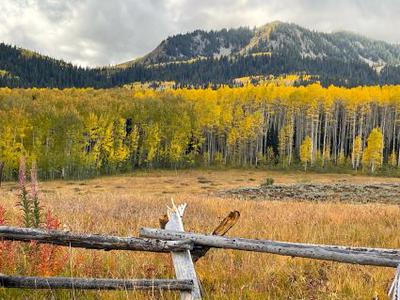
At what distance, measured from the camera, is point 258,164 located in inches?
3356

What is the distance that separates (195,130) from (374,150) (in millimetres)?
34248

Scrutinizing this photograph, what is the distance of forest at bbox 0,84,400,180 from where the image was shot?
7094 cm

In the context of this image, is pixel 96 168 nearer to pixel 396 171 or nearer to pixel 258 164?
pixel 258 164

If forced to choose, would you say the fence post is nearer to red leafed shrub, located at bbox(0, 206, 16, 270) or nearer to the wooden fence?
the wooden fence

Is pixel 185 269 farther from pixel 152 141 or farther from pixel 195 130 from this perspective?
pixel 195 130

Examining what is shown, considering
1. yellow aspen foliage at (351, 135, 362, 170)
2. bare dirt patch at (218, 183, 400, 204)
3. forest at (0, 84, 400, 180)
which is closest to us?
bare dirt patch at (218, 183, 400, 204)

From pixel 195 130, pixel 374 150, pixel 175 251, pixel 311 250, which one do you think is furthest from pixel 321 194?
pixel 195 130

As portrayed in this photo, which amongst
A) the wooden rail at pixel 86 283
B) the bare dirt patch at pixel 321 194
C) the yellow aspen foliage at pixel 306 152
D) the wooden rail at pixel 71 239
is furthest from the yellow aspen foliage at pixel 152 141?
the wooden rail at pixel 86 283

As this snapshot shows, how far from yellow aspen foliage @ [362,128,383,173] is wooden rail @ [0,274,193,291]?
76.6m

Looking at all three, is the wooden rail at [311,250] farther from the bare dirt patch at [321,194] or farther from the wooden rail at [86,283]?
the bare dirt patch at [321,194]

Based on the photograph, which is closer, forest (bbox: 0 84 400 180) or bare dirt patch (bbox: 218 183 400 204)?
bare dirt patch (bbox: 218 183 400 204)

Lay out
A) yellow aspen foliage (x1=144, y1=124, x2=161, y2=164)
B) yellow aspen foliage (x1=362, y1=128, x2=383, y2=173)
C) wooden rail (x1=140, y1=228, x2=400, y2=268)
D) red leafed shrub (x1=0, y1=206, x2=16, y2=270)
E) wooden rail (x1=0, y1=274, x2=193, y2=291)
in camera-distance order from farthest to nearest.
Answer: yellow aspen foliage (x1=144, y1=124, x2=161, y2=164) < yellow aspen foliage (x1=362, y1=128, x2=383, y2=173) < red leafed shrub (x1=0, y1=206, x2=16, y2=270) < wooden rail (x1=140, y1=228, x2=400, y2=268) < wooden rail (x1=0, y1=274, x2=193, y2=291)

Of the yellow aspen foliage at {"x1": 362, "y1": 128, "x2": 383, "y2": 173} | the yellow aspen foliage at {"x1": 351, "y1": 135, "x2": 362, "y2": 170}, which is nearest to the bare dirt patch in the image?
the yellow aspen foliage at {"x1": 362, "y1": 128, "x2": 383, "y2": 173}

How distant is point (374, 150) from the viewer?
75.1 m
